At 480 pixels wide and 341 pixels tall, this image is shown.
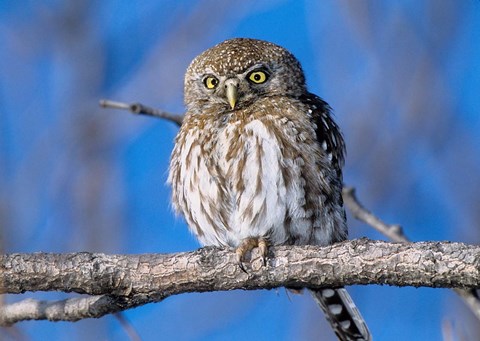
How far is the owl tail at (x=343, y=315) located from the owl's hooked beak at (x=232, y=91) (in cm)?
144

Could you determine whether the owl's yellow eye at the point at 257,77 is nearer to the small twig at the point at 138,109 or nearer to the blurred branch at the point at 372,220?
the small twig at the point at 138,109

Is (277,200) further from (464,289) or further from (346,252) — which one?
(464,289)

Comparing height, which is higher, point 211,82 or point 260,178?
point 211,82

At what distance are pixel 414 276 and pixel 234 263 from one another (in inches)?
36.4

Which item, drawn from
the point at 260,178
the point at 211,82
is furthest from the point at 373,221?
the point at 211,82

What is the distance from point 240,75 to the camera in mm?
5133

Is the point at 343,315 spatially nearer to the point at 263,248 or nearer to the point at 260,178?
Result: the point at 260,178

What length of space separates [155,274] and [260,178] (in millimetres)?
1080

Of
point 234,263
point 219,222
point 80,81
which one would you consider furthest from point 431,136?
point 80,81

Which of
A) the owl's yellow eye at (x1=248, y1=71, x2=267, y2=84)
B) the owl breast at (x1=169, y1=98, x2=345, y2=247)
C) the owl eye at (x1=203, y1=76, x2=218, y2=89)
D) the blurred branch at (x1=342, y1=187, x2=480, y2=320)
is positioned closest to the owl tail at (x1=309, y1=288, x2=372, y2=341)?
the owl breast at (x1=169, y1=98, x2=345, y2=247)

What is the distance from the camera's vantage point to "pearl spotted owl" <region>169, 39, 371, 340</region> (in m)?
4.46

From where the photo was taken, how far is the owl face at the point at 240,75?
5035 mm

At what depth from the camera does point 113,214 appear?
2.95 meters

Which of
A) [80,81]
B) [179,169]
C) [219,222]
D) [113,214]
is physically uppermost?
[179,169]
